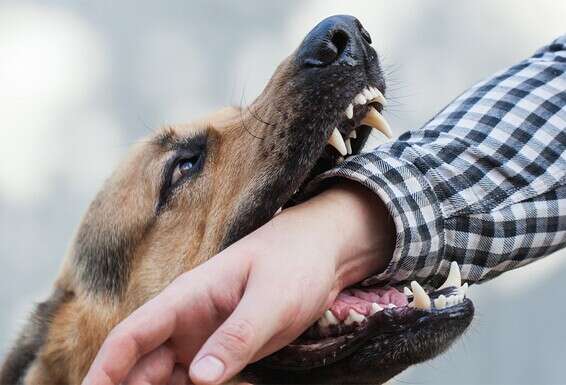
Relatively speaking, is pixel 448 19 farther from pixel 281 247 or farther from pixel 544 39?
pixel 281 247

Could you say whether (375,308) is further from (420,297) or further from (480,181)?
(480,181)

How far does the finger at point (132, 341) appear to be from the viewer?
5.30 ft

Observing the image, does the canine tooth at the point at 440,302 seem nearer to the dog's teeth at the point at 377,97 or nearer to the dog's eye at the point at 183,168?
the dog's teeth at the point at 377,97

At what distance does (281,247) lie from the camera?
198 cm

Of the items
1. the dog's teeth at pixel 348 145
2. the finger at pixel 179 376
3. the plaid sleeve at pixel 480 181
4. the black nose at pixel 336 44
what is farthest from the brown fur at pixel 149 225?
the finger at pixel 179 376

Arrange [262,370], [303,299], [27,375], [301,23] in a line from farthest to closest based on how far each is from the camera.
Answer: [301,23], [27,375], [262,370], [303,299]

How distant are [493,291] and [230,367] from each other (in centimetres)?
407

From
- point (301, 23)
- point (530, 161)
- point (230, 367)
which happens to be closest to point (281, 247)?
point (230, 367)

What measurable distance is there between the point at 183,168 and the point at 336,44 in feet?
2.42

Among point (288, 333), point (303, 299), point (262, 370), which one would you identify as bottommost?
point (262, 370)

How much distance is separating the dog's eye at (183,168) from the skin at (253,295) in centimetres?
63

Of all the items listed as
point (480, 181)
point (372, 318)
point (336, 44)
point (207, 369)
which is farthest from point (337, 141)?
point (207, 369)

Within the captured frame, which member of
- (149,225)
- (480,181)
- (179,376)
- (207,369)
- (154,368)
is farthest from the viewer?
(149,225)

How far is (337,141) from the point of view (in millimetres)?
2365
